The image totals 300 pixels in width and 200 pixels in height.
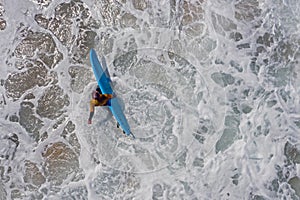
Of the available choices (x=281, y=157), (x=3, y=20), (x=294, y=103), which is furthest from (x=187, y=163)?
(x=3, y=20)

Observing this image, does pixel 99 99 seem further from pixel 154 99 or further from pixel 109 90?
pixel 154 99

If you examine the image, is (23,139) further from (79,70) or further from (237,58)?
(237,58)

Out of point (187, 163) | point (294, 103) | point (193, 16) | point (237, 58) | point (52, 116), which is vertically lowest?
point (187, 163)

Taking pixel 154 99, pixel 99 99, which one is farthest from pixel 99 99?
pixel 154 99

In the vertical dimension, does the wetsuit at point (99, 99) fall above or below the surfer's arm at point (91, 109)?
above

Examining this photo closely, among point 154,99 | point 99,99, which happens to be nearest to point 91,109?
point 99,99

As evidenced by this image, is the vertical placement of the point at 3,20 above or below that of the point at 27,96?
above
